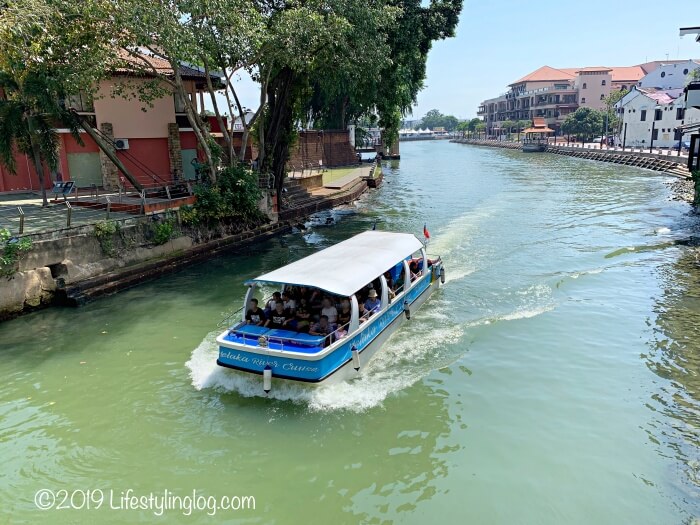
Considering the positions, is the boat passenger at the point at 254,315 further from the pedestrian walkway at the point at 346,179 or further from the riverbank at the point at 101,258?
the pedestrian walkway at the point at 346,179

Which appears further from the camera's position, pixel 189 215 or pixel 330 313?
pixel 189 215

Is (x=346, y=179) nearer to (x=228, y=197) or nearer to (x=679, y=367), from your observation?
(x=228, y=197)

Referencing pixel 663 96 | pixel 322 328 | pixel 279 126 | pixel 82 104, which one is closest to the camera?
pixel 322 328

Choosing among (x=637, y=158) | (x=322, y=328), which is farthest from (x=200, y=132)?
(x=637, y=158)

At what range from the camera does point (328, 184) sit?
39469mm

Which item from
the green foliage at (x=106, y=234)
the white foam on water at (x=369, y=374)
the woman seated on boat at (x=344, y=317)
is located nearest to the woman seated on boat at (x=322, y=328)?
the woman seated on boat at (x=344, y=317)

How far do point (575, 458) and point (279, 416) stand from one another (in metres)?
5.01

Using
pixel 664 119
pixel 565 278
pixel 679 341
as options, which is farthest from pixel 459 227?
pixel 664 119

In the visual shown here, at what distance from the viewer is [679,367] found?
11078 millimetres

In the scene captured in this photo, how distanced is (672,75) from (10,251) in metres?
99.2

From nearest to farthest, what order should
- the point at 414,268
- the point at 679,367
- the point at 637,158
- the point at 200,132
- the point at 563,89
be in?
the point at 679,367, the point at 414,268, the point at 200,132, the point at 637,158, the point at 563,89

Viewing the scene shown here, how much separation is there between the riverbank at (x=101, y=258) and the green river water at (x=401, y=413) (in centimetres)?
72

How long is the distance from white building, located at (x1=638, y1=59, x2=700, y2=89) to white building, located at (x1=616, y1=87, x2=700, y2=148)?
1428cm

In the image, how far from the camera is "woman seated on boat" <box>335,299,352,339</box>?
10.3m
